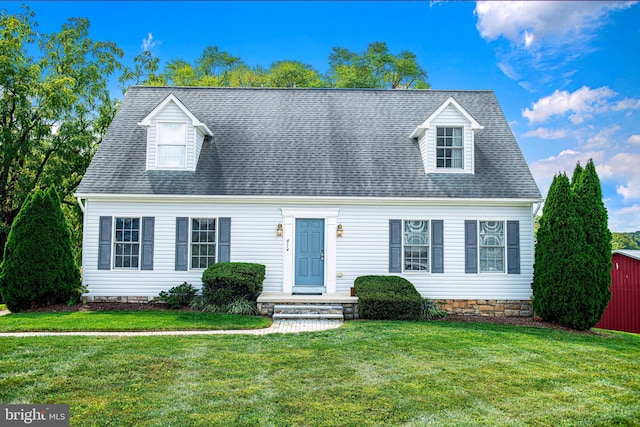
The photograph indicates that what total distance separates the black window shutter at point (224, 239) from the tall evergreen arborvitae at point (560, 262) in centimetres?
828

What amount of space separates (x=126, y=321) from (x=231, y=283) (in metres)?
2.60

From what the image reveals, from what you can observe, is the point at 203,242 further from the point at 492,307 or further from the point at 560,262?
the point at 560,262

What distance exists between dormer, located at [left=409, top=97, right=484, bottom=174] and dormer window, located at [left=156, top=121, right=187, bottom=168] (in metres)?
6.98

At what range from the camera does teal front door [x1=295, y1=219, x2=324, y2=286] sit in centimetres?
1366

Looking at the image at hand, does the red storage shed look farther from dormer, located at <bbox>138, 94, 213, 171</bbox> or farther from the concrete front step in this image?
dormer, located at <bbox>138, 94, 213, 171</bbox>

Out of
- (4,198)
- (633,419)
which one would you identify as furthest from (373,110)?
(4,198)

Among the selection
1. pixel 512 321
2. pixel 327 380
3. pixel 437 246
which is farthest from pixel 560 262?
pixel 327 380

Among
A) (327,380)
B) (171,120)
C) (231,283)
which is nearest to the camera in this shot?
(327,380)

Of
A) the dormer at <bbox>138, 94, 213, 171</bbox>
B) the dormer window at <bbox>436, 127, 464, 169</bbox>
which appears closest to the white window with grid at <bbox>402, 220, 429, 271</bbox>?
the dormer window at <bbox>436, 127, 464, 169</bbox>

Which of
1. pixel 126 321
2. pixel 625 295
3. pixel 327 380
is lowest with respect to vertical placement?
pixel 327 380

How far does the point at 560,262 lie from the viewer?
12.1m

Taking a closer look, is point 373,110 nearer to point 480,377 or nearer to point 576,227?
point 576,227

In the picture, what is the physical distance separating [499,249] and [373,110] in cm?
621

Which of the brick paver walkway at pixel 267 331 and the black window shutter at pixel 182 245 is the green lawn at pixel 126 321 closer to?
the brick paver walkway at pixel 267 331
